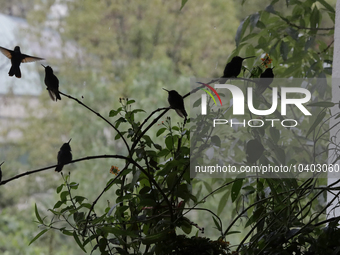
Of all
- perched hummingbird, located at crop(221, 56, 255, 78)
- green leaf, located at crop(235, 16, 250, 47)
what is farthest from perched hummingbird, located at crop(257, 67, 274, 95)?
green leaf, located at crop(235, 16, 250, 47)

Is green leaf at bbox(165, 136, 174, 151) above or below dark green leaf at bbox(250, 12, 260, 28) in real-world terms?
below

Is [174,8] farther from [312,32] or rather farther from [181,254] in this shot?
[181,254]

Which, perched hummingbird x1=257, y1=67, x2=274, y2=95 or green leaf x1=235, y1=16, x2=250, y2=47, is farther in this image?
green leaf x1=235, y1=16, x2=250, y2=47

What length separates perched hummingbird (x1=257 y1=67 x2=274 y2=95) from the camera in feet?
1.69

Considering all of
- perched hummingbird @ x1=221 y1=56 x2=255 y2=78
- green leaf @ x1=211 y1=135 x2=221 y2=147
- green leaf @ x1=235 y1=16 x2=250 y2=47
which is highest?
green leaf @ x1=235 y1=16 x2=250 y2=47

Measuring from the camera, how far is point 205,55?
2943mm

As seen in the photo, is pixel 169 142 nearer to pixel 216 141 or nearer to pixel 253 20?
pixel 216 141

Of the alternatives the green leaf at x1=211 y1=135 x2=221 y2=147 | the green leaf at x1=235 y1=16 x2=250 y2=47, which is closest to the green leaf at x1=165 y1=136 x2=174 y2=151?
the green leaf at x1=211 y1=135 x2=221 y2=147

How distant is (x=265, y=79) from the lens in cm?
53

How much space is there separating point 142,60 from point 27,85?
0.87 meters

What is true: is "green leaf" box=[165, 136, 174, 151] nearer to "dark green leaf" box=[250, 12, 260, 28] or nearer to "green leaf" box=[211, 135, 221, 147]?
"green leaf" box=[211, 135, 221, 147]

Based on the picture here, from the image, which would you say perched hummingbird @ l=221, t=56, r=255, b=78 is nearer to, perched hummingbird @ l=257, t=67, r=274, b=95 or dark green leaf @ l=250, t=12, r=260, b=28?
perched hummingbird @ l=257, t=67, r=274, b=95

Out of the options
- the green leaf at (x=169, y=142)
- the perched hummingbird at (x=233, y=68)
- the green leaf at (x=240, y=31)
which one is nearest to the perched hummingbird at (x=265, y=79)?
the perched hummingbird at (x=233, y=68)

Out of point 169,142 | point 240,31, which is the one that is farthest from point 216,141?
point 240,31
